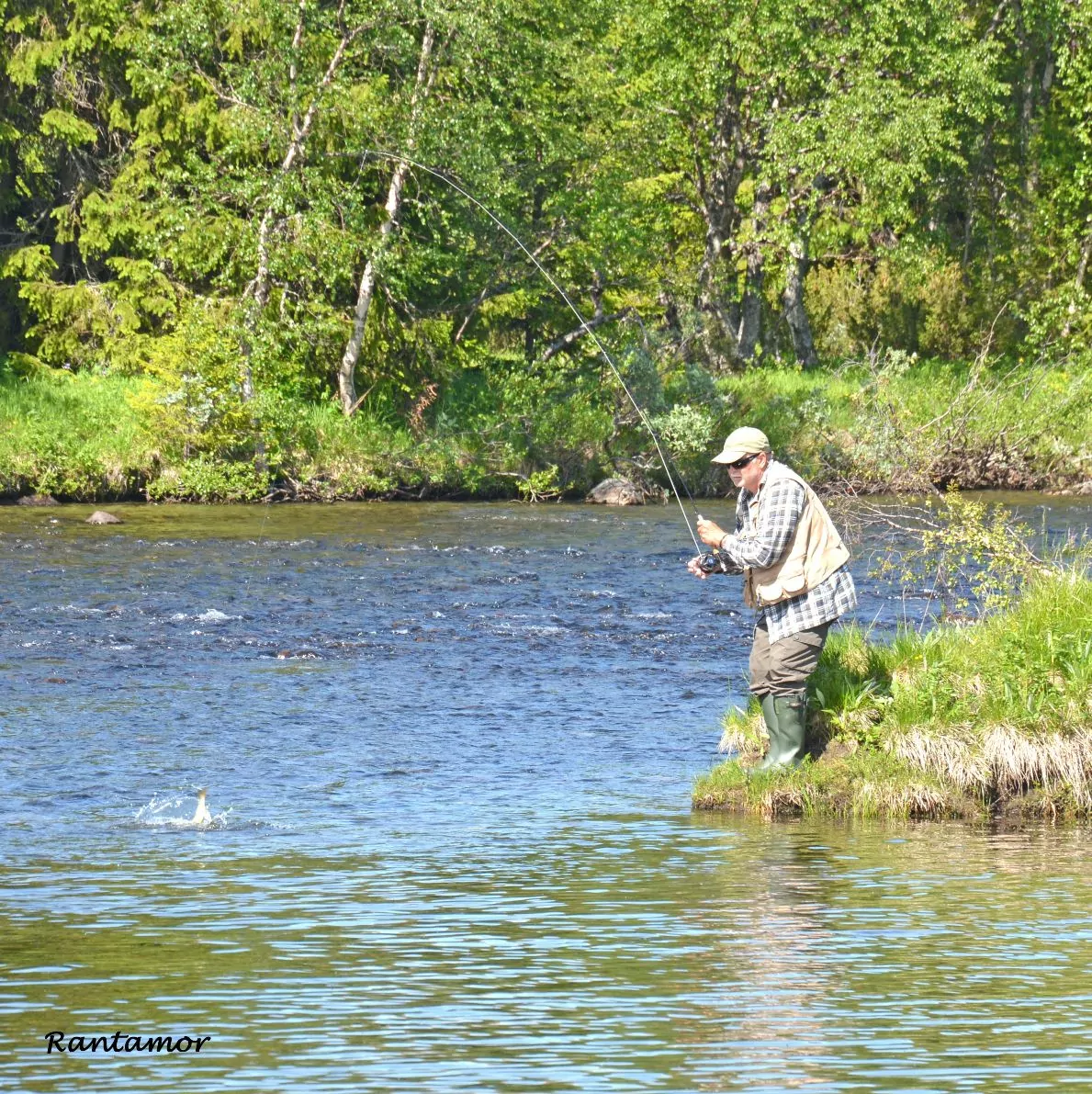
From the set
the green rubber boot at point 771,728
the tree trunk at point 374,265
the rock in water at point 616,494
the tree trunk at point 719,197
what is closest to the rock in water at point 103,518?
the tree trunk at point 374,265

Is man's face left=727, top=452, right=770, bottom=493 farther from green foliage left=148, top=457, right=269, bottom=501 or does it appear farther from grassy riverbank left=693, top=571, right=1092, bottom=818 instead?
green foliage left=148, top=457, right=269, bottom=501

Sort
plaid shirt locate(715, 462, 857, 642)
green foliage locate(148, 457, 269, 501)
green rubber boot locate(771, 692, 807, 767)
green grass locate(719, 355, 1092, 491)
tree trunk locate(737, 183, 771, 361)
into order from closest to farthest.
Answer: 1. plaid shirt locate(715, 462, 857, 642)
2. green rubber boot locate(771, 692, 807, 767)
3. green foliage locate(148, 457, 269, 501)
4. green grass locate(719, 355, 1092, 491)
5. tree trunk locate(737, 183, 771, 361)

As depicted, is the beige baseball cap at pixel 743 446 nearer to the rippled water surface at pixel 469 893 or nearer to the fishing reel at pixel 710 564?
the fishing reel at pixel 710 564

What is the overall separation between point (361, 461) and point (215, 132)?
824 centimetres

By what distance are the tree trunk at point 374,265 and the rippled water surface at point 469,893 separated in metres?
16.8

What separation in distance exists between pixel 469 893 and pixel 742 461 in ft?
8.58

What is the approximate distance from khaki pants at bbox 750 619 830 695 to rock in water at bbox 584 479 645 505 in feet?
66.1

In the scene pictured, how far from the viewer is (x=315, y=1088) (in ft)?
15.8

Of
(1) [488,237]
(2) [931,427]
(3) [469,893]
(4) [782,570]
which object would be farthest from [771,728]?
(1) [488,237]

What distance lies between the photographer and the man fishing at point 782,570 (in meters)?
8.73

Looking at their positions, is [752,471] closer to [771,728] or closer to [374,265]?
[771,728]

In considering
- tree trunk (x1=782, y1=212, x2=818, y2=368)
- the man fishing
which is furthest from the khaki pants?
tree trunk (x1=782, y1=212, x2=818, y2=368)

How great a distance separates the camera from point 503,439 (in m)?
30.2

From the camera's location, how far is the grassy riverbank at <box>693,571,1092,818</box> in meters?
8.77
